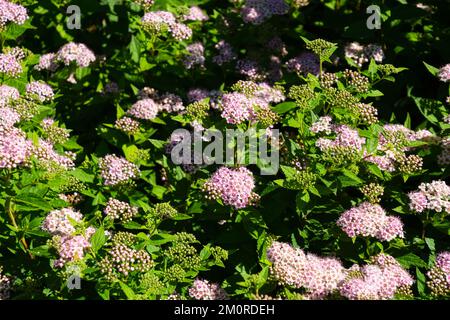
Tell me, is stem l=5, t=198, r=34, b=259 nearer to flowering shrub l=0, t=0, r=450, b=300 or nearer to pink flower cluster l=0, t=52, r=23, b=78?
Answer: flowering shrub l=0, t=0, r=450, b=300

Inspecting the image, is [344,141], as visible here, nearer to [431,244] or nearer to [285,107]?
[285,107]

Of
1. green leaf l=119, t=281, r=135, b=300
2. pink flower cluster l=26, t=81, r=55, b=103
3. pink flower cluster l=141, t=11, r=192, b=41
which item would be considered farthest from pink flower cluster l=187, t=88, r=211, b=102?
green leaf l=119, t=281, r=135, b=300

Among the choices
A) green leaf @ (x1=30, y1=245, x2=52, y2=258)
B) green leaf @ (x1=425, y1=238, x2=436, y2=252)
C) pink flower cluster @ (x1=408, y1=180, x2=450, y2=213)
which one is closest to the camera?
green leaf @ (x1=30, y1=245, x2=52, y2=258)

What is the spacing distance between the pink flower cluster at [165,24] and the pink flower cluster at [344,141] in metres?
1.99

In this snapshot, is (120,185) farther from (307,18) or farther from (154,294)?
(307,18)

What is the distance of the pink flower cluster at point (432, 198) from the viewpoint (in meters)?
4.93

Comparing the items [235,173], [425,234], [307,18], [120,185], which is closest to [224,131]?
[235,173]

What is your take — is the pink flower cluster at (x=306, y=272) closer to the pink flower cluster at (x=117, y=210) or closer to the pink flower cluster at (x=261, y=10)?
the pink flower cluster at (x=117, y=210)

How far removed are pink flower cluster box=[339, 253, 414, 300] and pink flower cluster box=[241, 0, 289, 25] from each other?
2.87 metres

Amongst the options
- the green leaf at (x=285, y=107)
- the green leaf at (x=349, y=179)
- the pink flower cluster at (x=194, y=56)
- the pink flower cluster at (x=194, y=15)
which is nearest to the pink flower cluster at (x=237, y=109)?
the green leaf at (x=285, y=107)

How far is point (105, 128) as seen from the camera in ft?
19.9

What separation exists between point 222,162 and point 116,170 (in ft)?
2.98

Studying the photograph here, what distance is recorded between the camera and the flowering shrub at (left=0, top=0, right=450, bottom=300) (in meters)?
4.67

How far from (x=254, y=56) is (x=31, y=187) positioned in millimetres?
2802
